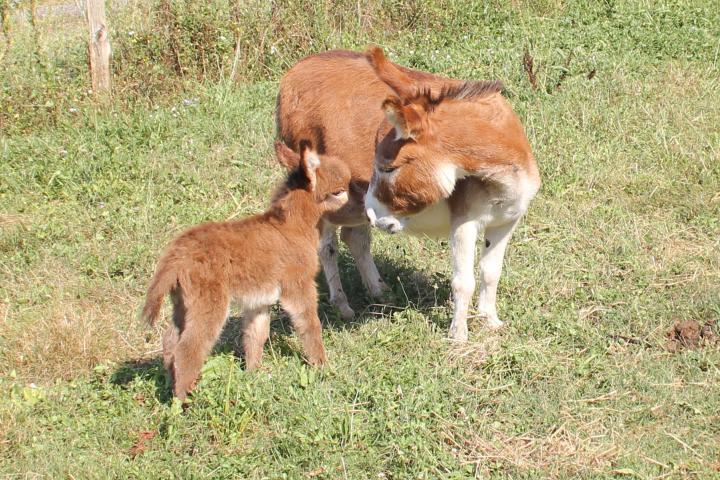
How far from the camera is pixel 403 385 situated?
5648 millimetres

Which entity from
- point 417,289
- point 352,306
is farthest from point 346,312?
point 417,289

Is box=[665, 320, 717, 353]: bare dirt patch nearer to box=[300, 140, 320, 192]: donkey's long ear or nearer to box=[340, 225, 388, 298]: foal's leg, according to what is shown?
box=[340, 225, 388, 298]: foal's leg

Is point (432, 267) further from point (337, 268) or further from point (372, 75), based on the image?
point (372, 75)

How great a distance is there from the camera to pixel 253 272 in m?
5.71

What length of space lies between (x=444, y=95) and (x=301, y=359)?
200 centimetres

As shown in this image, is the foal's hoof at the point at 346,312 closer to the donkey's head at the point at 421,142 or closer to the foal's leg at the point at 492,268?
the foal's leg at the point at 492,268

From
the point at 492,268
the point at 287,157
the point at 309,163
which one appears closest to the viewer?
the point at 309,163

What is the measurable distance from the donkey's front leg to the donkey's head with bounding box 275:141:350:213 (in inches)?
33.8

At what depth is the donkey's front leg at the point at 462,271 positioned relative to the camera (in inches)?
241

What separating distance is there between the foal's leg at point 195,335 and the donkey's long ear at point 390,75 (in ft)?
5.63

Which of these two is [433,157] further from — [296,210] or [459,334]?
[459,334]

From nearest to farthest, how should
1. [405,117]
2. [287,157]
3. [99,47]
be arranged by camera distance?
1. [405,117]
2. [287,157]
3. [99,47]

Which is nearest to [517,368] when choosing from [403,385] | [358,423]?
[403,385]

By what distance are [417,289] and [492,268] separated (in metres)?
0.87
